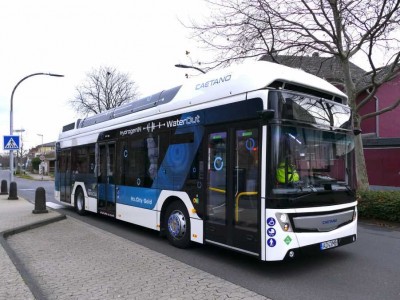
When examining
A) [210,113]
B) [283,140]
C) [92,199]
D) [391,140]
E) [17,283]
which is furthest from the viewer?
[391,140]

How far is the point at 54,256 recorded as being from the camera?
7.26 metres

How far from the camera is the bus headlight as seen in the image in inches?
222

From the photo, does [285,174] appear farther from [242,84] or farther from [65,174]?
[65,174]

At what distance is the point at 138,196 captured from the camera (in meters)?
9.20

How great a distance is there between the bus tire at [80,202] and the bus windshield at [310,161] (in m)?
8.68

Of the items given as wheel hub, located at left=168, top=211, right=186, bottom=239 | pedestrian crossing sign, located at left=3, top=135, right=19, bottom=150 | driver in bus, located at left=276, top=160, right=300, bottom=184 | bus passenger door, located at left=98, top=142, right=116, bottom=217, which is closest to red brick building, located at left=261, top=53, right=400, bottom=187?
bus passenger door, located at left=98, top=142, right=116, bottom=217

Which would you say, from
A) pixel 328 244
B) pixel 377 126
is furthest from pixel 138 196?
pixel 377 126

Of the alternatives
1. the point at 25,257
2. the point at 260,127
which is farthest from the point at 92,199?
the point at 260,127

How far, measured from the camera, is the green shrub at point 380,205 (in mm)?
11023

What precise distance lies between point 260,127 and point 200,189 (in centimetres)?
181

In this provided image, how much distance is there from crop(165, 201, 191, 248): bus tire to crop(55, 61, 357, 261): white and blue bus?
2cm

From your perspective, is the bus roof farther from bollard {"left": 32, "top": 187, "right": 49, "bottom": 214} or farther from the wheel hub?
bollard {"left": 32, "top": 187, "right": 49, "bottom": 214}

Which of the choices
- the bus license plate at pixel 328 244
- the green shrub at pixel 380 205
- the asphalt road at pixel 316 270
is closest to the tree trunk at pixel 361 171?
the green shrub at pixel 380 205

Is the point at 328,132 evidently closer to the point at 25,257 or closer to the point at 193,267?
the point at 193,267
